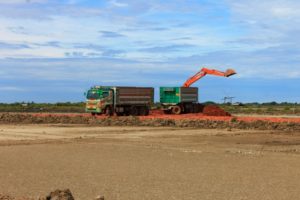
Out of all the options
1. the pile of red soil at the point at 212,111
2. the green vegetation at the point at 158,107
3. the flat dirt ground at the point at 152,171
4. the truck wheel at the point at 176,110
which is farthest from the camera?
the green vegetation at the point at 158,107

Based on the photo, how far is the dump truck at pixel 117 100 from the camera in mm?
53531

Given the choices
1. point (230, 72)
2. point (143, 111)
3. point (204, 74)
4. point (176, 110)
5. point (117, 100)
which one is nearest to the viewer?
point (117, 100)

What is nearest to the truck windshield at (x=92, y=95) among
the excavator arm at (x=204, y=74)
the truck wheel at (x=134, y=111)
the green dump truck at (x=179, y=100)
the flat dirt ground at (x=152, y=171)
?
the truck wheel at (x=134, y=111)

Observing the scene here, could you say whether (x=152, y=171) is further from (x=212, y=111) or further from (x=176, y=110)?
(x=176, y=110)

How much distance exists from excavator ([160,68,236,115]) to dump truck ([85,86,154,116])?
2.41 meters

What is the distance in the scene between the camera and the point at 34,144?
87.8 feet

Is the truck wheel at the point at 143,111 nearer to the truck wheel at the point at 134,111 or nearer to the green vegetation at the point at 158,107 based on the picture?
the truck wheel at the point at 134,111

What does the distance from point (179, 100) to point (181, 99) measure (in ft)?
0.73

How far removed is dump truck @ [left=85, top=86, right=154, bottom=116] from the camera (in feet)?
176

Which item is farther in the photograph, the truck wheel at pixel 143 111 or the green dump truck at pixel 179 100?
the green dump truck at pixel 179 100

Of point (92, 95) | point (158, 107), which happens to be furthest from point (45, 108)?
point (92, 95)

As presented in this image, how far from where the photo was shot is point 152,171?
656 inches

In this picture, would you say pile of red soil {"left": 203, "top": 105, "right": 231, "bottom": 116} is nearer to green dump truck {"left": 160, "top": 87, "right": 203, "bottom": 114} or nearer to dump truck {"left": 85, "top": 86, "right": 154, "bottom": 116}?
green dump truck {"left": 160, "top": 87, "right": 203, "bottom": 114}

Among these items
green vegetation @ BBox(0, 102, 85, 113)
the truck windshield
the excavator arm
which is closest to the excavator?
the excavator arm
